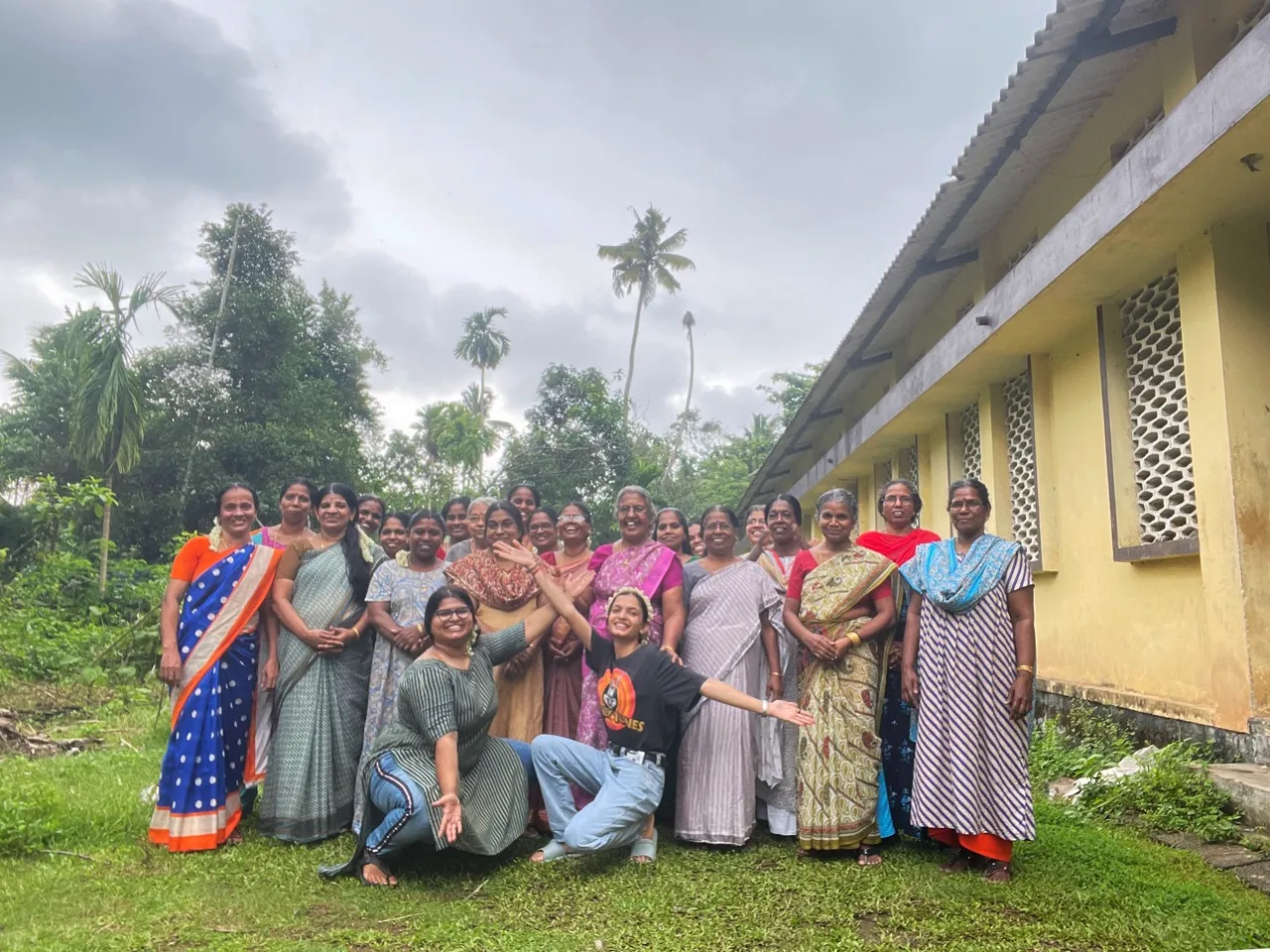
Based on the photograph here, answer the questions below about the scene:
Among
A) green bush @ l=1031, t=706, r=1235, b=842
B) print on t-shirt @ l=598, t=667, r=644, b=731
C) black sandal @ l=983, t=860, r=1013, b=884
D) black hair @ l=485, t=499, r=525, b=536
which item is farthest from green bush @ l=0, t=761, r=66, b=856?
green bush @ l=1031, t=706, r=1235, b=842

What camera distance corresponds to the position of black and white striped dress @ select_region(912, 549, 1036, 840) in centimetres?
374

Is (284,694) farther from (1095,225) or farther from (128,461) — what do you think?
(128,461)

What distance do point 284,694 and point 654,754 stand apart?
75.1 inches

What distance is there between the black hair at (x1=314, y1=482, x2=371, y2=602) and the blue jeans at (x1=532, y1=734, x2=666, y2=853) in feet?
4.36

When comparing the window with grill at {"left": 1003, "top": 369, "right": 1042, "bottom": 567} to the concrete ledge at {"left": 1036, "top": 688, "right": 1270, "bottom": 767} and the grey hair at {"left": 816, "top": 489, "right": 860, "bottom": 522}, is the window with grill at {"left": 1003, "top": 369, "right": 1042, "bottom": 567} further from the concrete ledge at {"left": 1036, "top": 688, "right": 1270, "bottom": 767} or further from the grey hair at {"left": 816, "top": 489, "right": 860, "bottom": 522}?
the grey hair at {"left": 816, "top": 489, "right": 860, "bottom": 522}

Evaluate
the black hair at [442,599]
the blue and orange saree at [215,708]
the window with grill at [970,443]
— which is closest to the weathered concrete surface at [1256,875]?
the black hair at [442,599]

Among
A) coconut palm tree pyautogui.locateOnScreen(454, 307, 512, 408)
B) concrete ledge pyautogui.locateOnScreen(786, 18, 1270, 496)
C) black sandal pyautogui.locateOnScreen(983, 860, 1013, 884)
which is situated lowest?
black sandal pyautogui.locateOnScreen(983, 860, 1013, 884)

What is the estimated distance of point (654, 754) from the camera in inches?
161

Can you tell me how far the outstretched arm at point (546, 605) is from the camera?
4.38 metres

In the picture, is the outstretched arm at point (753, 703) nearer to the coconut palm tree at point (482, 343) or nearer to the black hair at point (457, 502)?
the black hair at point (457, 502)

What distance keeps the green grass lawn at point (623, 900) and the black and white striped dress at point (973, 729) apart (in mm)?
260

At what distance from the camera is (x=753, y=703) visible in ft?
12.7

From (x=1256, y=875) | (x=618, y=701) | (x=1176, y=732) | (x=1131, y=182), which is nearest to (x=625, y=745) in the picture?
(x=618, y=701)

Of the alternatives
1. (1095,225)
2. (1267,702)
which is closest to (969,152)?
(1095,225)
